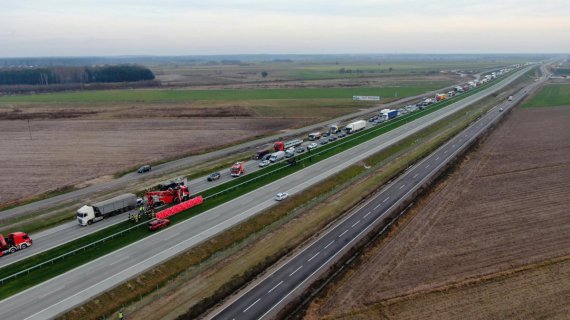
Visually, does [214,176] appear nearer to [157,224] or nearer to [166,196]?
[166,196]

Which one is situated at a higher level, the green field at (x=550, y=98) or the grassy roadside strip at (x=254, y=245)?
the green field at (x=550, y=98)

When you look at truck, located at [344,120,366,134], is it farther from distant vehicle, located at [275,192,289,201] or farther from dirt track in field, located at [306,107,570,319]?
distant vehicle, located at [275,192,289,201]

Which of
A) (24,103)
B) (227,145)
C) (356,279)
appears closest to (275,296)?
(356,279)

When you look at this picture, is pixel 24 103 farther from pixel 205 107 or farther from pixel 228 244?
pixel 228 244

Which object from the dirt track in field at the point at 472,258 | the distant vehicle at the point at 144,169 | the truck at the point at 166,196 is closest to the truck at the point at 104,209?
the truck at the point at 166,196

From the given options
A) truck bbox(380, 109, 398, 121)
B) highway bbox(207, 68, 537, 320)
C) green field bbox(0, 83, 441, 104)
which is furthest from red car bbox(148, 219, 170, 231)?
green field bbox(0, 83, 441, 104)

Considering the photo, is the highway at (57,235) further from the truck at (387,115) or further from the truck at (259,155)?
the truck at (387,115)
